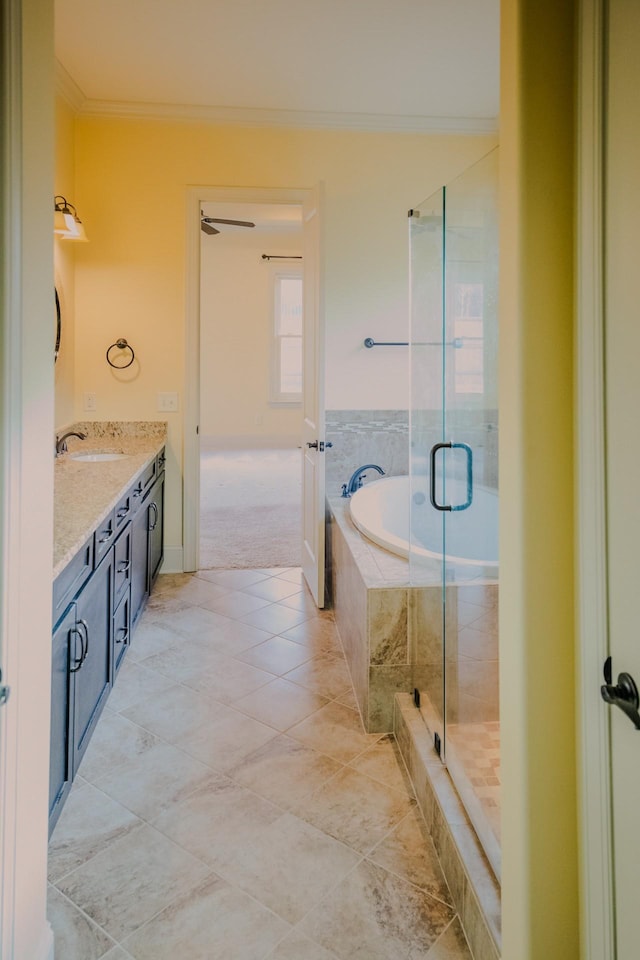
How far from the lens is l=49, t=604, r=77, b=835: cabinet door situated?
5.66 feet

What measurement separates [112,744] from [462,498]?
1.53 meters

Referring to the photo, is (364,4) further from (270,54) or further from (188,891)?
(188,891)

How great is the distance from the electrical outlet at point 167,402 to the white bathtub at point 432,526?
1.38m

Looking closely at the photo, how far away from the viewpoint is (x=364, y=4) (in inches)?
111

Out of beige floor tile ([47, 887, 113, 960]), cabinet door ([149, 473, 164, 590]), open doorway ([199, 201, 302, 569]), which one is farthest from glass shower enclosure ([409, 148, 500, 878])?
open doorway ([199, 201, 302, 569])

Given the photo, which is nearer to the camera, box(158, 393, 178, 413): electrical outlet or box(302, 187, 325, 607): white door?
A: box(302, 187, 325, 607): white door

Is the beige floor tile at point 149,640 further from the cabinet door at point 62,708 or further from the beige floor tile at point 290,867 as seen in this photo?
the beige floor tile at point 290,867

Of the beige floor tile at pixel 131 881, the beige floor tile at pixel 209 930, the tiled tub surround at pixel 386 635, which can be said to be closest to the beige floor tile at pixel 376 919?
the beige floor tile at pixel 209 930

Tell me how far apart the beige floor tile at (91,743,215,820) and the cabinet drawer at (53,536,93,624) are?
0.67 m

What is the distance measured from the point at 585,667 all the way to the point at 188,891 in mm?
1223

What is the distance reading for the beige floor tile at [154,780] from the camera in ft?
6.56

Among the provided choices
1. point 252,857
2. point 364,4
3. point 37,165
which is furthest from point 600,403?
point 364,4

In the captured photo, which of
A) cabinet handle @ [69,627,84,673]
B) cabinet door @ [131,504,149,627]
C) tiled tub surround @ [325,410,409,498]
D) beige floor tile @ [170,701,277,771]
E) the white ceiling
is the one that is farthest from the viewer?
tiled tub surround @ [325,410,409,498]

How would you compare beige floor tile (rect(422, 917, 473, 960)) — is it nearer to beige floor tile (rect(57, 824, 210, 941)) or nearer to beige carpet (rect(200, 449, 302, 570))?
beige floor tile (rect(57, 824, 210, 941))
